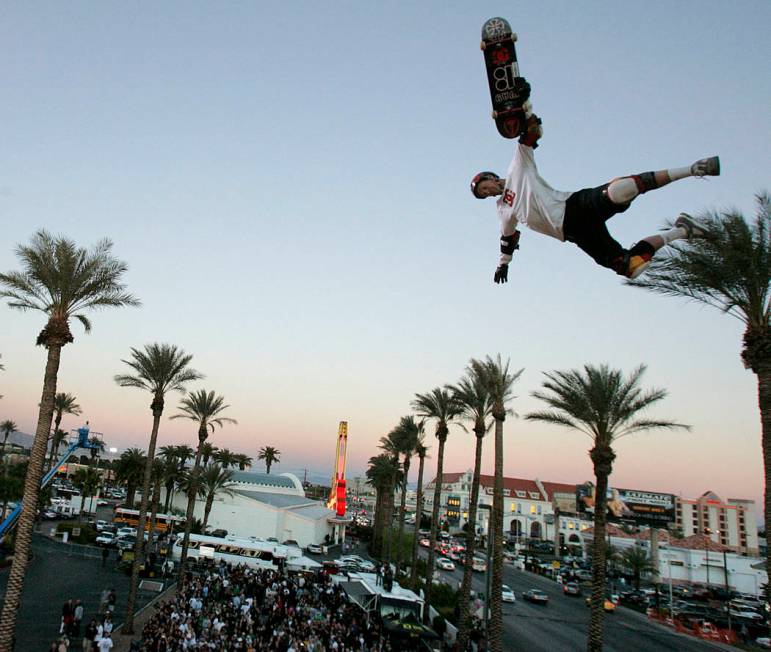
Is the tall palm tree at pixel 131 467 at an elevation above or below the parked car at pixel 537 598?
above

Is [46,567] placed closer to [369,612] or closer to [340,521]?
[369,612]

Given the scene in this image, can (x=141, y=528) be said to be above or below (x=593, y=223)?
below

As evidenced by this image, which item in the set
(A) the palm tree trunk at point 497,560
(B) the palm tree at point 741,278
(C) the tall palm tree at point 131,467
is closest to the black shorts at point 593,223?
(B) the palm tree at point 741,278

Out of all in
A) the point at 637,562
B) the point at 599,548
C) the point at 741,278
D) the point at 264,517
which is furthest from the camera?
the point at 264,517

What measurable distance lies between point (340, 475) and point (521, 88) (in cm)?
8067

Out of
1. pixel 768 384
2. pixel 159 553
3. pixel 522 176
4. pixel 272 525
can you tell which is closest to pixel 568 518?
pixel 272 525

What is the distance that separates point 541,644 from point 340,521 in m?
49.7

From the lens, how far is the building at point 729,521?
114 metres

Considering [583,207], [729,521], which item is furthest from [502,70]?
[729,521]

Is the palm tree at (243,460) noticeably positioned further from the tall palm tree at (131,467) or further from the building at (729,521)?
the building at (729,521)

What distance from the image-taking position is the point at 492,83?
16.0ft

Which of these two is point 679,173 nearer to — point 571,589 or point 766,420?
point 766,420

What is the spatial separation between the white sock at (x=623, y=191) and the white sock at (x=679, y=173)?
292 mm

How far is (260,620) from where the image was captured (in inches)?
1026
